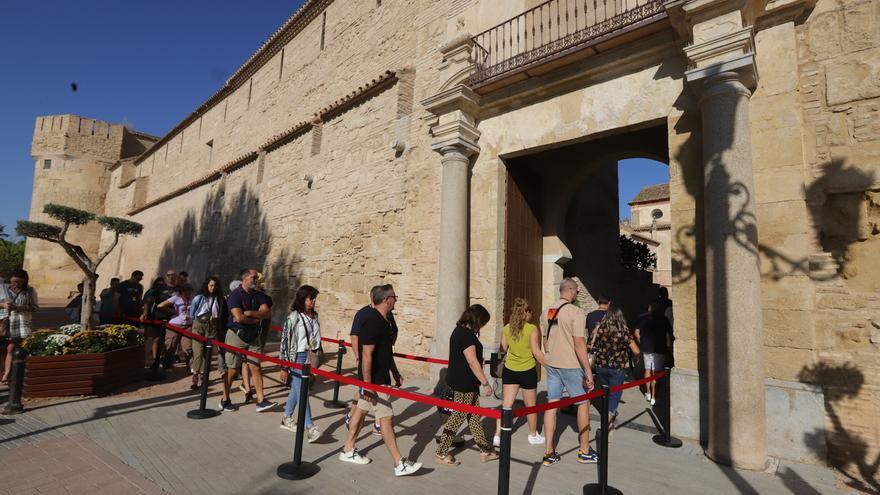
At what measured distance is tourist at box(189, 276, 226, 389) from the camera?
6.07 meters

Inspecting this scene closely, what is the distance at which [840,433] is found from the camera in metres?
4.00

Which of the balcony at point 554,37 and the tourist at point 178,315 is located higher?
the balcony at point 554,37

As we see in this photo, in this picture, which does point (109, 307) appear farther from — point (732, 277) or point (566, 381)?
point (732, 277)

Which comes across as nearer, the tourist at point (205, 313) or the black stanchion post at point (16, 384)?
the black stanchion post at point (16, 384)

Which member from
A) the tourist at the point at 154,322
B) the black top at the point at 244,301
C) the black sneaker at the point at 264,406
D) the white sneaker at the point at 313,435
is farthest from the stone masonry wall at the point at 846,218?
the tourist at the point at 154,322

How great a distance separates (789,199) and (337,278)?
8498mm

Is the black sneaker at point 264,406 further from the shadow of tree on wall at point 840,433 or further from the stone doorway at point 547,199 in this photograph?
the shadow of tree on wall at point 840,433

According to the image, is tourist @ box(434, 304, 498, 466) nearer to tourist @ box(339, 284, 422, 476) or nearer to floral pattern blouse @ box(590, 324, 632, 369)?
tourist @ box(339, 284, 422, 476)

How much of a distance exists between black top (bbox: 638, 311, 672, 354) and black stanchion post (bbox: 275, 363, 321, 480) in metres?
5.09

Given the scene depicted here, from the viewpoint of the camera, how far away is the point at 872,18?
421 centimetres

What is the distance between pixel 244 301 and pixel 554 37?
637cm

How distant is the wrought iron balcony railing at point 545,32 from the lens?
5.74 meters

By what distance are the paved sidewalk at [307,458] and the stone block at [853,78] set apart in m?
3.62

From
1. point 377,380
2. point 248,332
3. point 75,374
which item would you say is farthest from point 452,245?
point 75,374
